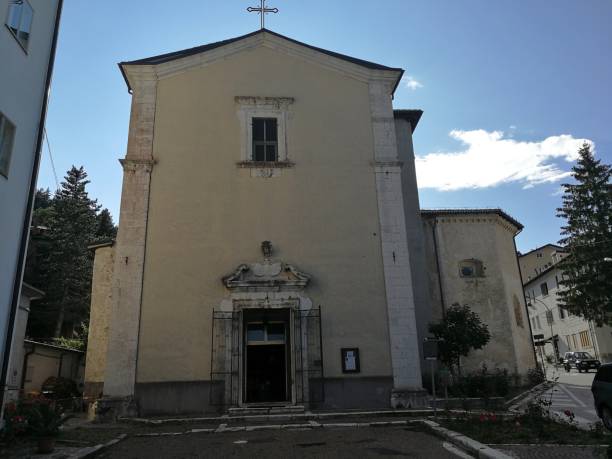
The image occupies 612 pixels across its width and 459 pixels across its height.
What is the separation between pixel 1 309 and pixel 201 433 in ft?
16.6

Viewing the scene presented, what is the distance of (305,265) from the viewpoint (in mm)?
15664

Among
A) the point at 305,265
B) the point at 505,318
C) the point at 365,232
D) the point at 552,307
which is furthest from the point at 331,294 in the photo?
the point at 552,307

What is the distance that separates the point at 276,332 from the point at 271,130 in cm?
693

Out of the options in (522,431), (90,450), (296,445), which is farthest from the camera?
(522,431)

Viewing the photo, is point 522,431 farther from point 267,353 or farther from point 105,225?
point 105,225

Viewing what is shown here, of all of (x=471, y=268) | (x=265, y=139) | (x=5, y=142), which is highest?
(x=265, y=139)

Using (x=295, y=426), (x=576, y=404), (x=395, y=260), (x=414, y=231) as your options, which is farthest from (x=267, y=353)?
(x=576, y=404)

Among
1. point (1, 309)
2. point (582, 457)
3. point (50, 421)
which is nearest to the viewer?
point (582, 457)

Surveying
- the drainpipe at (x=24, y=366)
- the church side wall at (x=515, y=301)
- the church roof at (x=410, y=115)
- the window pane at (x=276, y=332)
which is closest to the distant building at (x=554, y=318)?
the church side wall at (x=515, y=301)

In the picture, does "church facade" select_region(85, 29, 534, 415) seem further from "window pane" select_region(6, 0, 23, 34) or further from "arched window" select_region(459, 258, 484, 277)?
"window pane" select_region(6, 0, 23, 34)

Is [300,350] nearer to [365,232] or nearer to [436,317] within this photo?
[365,232]

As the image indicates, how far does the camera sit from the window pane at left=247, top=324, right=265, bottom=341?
1555cm

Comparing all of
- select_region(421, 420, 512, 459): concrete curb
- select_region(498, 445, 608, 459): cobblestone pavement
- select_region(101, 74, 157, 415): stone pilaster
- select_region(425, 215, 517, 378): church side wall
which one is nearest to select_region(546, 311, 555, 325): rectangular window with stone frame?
select_region(425, 215, 517, 378): church side wall

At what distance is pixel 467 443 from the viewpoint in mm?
8375
